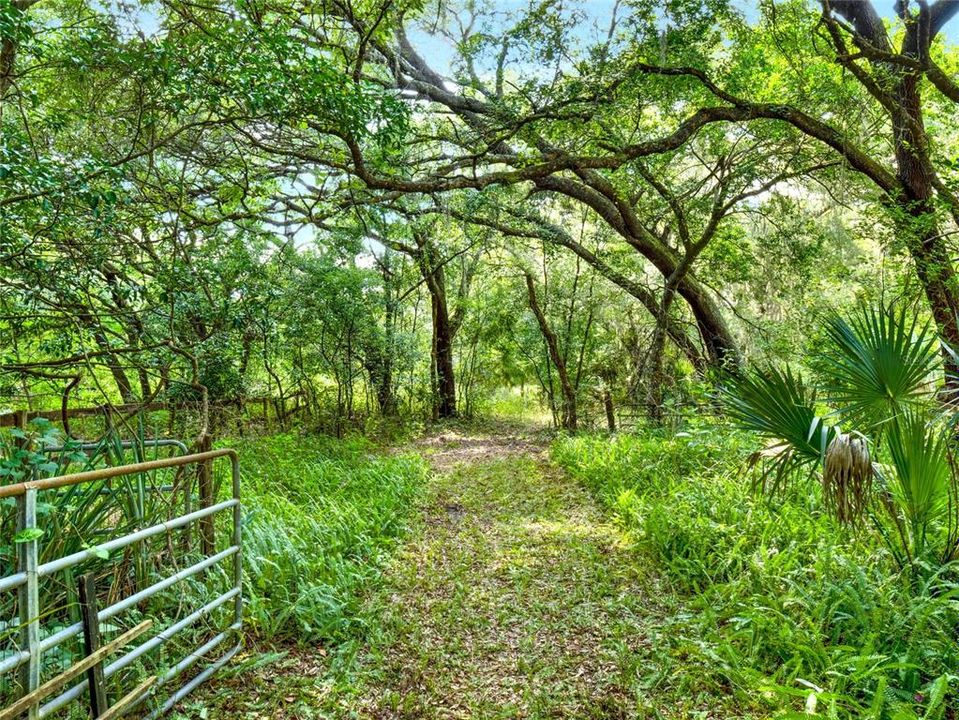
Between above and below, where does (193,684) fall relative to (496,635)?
above

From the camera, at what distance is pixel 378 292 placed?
10766mm

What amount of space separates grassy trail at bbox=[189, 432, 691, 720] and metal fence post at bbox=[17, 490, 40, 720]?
3.46ft

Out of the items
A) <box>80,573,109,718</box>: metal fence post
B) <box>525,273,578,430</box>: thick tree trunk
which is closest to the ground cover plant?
<box>525,273,578,430</box>: thick tree trunk

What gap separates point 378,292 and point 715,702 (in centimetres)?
930

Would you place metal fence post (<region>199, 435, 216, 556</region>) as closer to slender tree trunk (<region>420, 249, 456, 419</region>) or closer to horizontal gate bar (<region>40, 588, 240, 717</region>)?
horizontal gate bar (<region>40, 588, 240, 717</region>)

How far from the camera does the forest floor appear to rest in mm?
2705

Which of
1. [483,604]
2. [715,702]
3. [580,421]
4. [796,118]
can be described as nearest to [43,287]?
[483,604]

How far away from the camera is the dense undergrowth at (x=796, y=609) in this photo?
8.09 feet

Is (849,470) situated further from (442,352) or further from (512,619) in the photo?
(442,352)

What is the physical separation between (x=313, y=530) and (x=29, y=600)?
2776mm

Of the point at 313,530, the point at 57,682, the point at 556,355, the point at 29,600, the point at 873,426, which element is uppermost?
the point at 556,355

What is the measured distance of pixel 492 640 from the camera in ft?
11.1

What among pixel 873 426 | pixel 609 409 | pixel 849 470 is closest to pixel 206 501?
pixel 849 470

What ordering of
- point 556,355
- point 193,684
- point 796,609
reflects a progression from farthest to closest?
point 556,355 < point 796,609 < point 193,684
